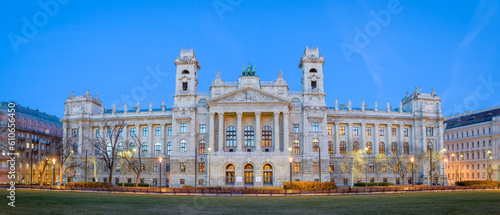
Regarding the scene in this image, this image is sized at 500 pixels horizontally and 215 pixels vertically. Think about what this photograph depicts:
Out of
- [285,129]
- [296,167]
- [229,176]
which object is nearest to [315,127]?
[285,129]

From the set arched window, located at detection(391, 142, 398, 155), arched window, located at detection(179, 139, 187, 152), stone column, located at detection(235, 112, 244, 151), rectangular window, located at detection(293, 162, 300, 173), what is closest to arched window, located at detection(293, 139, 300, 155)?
rectangular window, located at detection(293, 162, 300, 173)

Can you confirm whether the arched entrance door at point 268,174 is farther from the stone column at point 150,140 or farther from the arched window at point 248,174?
the stone column at point 150,140

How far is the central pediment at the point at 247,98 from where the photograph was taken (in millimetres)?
85600

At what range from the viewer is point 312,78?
9112cm

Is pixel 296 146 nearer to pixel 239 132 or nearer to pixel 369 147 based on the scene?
pixel 239 132

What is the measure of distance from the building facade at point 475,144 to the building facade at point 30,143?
318ft

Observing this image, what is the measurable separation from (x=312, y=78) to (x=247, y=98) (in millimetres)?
14817

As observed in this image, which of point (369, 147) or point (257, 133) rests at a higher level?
point (257, 133)

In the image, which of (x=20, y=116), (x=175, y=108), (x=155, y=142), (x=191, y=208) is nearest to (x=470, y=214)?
(x=191, y=208)

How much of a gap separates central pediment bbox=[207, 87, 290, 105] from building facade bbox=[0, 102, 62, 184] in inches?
1609

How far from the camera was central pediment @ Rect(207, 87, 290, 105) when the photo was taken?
8560 cm

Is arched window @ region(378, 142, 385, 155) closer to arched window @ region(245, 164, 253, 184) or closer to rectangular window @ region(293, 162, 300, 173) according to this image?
rectangular window @ region(293, 162, 300, 173)

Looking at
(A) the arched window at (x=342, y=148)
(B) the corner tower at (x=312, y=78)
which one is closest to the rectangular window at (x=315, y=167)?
(A) the arched window at (x=342, y=148)

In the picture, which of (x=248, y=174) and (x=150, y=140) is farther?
(x=150, y=140)
